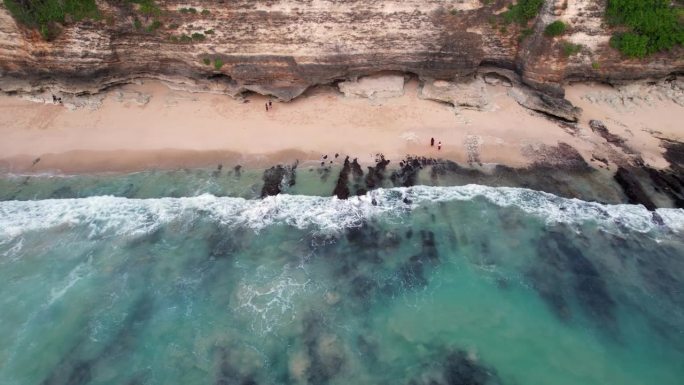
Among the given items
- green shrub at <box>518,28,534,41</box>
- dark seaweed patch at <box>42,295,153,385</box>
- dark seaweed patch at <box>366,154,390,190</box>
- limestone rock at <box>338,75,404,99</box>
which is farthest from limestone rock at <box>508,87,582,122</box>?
dark seaweed patch at <box>42,295,153,385</box>

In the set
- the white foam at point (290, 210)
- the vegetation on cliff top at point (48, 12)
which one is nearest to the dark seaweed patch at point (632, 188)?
the white foam at point (290, 210)

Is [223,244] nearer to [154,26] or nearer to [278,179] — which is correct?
[278,179]

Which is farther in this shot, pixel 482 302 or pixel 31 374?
pixel 482 302

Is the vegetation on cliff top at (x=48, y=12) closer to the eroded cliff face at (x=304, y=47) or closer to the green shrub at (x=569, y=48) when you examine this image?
the eroded cliff face at (x=304, y=47)

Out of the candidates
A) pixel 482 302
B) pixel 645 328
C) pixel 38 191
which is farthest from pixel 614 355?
pixel 38 191

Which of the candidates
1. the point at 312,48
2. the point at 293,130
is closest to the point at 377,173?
the point at 293,130

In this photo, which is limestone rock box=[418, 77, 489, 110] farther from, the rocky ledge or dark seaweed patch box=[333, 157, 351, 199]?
dark seaweed patch box=[333, 157, 351, 199]

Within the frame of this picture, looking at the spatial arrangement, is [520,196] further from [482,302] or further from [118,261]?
[118,261]
